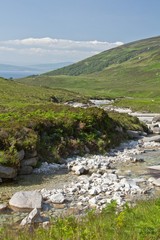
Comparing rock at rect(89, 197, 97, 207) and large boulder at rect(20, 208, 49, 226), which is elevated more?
large boulder at rect(20, 208, 49, 226)

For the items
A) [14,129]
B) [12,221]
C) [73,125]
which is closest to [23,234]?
[12,221]

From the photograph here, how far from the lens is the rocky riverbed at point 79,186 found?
14.3m

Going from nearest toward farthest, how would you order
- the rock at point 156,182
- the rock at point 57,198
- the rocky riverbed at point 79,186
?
1. the rocky riverbed at point 79,186
2. the rock at point 57,198
3. the rock at point 156,182

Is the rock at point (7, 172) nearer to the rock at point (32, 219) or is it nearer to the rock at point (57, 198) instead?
the rock at point (57, 198)

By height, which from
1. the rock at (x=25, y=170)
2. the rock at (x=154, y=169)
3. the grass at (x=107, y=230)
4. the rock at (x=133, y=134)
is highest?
the grass at (x=107, y=230)

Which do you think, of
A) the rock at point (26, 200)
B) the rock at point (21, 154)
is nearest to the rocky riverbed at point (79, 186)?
the rock at point (26, 200)

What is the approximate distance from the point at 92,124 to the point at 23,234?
21980 millimetres

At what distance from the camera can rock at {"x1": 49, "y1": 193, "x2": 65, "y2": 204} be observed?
15.4 metres

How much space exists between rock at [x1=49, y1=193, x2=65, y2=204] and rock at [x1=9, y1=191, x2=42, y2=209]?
68cm

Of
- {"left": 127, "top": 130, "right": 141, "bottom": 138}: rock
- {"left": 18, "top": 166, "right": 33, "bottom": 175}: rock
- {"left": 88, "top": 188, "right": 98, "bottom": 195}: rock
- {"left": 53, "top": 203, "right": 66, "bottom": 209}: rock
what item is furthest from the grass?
{"left": 127, "top": 130, "right": 141, "bottom": 138}: rock

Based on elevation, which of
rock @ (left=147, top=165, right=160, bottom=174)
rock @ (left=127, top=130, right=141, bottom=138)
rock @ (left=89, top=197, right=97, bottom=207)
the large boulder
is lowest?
rock @ (left=127, top=130, right=141, bottom=138)

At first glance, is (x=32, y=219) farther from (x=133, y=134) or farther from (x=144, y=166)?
(x=133, y=134)

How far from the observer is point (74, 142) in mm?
26312

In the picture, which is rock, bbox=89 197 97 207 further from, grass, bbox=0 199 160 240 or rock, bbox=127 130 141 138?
rock, bbox=127 130 141 138
